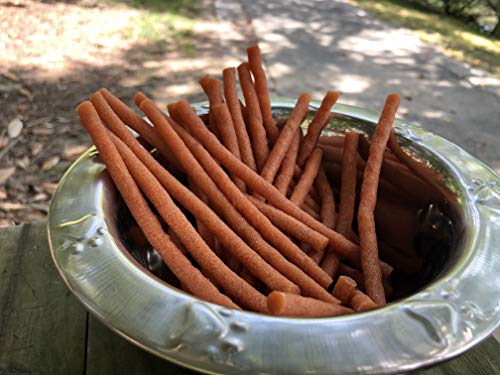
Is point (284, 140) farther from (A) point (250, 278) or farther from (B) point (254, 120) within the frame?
(A) point (250, 278)

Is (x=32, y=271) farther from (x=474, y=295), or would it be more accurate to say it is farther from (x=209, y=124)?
(x=474, y=295)

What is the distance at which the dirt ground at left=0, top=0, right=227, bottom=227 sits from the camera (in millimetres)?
2043

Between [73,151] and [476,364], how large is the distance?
183 centimetres

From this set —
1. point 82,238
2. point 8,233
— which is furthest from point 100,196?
point 8,233

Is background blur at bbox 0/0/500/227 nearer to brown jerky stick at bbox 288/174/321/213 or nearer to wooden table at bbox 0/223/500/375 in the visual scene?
wooden table at bbox 0/223/500/375

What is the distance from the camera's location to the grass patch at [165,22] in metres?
3.40

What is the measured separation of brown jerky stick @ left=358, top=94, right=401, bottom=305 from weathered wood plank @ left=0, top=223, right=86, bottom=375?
49cm

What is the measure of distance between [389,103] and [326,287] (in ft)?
1.26

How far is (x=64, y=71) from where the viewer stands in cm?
281

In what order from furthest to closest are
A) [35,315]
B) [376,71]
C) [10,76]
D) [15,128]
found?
[376,71], [10,76], [15,128], [35,315]

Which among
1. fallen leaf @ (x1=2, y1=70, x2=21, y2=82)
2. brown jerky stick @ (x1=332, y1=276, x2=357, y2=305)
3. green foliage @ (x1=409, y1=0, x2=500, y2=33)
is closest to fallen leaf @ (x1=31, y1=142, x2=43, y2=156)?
fallen leaf @ (x1=2, y1=70, x2=21, y2=82)

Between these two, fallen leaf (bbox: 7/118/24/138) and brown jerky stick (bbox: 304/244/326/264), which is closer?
brown jerky stick (bbox: 304/244/326/264)

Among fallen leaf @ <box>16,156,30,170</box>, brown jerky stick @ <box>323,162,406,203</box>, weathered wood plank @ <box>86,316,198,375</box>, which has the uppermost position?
brown jerky stick @ <box>323,162,406,203</box>

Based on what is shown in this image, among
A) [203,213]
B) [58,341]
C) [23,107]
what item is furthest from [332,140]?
[23,107]
